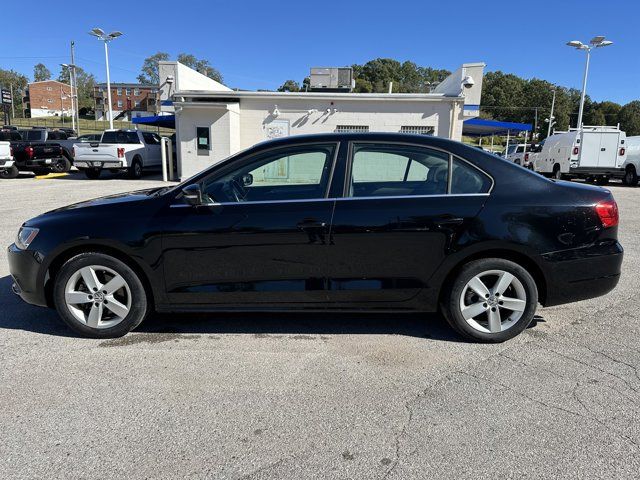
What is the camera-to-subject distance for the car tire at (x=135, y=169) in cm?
1855

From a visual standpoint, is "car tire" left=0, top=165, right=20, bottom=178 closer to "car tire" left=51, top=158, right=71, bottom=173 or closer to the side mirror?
"car tire" left=51, top=158, right=71, bottom=173

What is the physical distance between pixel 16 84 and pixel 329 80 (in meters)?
112

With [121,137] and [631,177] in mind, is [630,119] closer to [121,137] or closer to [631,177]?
[631,177]

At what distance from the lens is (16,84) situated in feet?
342

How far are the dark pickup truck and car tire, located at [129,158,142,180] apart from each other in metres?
3.51

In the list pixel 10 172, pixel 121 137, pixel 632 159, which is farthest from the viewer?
pixel 632 159

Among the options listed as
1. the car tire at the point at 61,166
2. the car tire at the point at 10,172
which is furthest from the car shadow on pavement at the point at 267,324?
the car tire at the point at 61,166

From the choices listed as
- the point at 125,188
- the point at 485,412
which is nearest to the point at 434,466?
the point at 485,412

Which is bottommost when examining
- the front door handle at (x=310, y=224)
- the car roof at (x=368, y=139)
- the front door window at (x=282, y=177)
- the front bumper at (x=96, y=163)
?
the front bumper at (x=96, y=163)

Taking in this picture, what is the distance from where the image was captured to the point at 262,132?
17.4 meters

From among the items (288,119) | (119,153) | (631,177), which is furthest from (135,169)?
(631,177)

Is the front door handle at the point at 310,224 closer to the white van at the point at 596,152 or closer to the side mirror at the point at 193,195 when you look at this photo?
the side mirror at the point at 193,195

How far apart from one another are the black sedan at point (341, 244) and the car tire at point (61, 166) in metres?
18.3

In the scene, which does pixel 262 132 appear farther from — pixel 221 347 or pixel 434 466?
pixel 434 466
